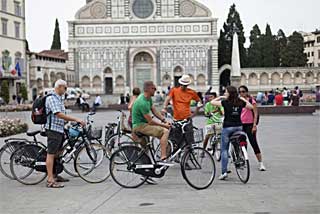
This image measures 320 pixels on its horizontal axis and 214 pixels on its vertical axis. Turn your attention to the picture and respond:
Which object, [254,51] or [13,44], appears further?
[254,51]

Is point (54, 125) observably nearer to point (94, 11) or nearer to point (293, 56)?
point (94, 11)

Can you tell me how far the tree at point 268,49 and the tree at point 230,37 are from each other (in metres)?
2.53

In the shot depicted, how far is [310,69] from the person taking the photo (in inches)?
2854

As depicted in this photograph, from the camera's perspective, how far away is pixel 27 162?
373 inches

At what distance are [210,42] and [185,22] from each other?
4.29 metres

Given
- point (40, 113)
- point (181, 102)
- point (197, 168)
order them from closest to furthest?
point (197, 168), point (40, 113), point (181, 102)

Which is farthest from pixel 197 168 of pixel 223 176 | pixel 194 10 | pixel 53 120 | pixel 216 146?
pixel 194 10

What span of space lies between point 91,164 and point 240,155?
8.39 ft

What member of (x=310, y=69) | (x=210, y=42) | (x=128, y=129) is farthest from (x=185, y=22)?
(x=128, y=129)

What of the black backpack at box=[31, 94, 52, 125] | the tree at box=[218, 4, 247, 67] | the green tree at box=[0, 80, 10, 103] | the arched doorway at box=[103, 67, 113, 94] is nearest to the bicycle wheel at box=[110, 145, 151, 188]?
the black backpack at box=[31, 94, 52, 125]

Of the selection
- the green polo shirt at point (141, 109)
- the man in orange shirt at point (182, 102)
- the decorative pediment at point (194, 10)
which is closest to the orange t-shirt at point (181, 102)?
the man in orange shirt at point (182, 102)

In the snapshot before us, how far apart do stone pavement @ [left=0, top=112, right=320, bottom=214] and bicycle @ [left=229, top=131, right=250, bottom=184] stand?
0.60 feet

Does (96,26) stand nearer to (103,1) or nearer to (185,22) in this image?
(103,1)

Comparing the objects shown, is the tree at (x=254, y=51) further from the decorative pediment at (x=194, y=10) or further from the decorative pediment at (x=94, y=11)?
the decorative pediment at (x=94, y=11)
